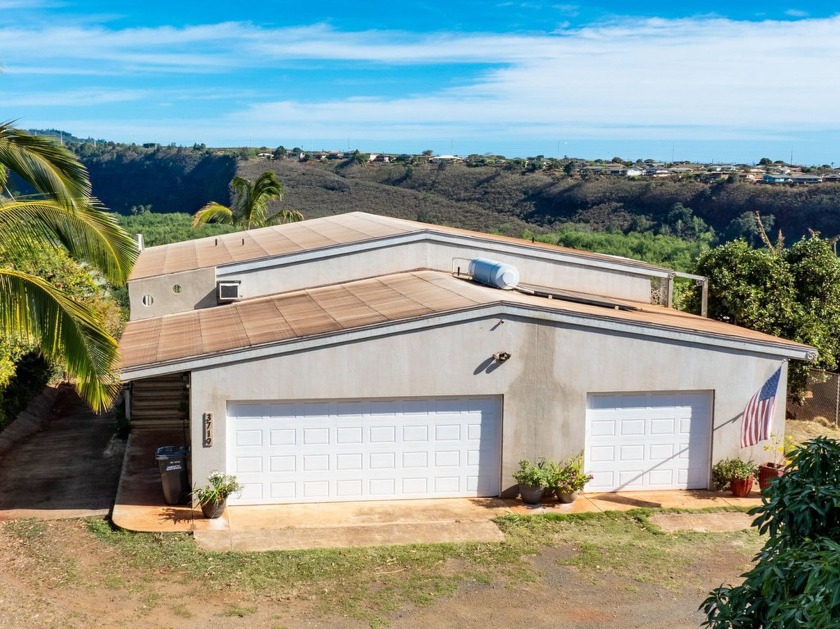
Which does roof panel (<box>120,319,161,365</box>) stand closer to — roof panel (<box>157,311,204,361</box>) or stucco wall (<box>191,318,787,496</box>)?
roof panel (<box>157,311,204,361</box>)

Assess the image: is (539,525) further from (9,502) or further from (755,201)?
(755,201)

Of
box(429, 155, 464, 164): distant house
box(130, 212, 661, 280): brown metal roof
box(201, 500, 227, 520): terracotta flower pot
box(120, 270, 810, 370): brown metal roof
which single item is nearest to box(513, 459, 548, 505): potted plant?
box(120, 270, 810, 370): brown metal roof

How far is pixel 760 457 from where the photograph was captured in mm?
17750

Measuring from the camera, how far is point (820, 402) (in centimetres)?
2447

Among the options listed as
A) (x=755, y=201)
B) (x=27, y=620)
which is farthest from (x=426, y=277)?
(x=755, y=201)

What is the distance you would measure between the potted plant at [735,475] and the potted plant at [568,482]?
277 cm

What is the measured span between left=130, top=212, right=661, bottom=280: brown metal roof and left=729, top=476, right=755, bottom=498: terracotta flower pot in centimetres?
794

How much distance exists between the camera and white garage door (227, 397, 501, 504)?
16078mm

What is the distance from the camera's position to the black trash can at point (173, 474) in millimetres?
15758

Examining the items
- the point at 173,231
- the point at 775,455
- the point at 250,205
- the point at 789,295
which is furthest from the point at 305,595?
the point at 173,231

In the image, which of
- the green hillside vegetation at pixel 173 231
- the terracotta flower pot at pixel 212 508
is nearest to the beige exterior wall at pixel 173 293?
the terracotta flower pot at pixel 212 508

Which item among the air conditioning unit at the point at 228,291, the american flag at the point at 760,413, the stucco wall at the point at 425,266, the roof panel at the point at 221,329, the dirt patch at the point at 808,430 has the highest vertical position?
the stucco wall at the point at 425,266

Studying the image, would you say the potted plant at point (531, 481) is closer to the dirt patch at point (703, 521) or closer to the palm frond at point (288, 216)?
the dirt patch at point (703, 521)

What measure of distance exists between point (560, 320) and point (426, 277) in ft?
16.5
